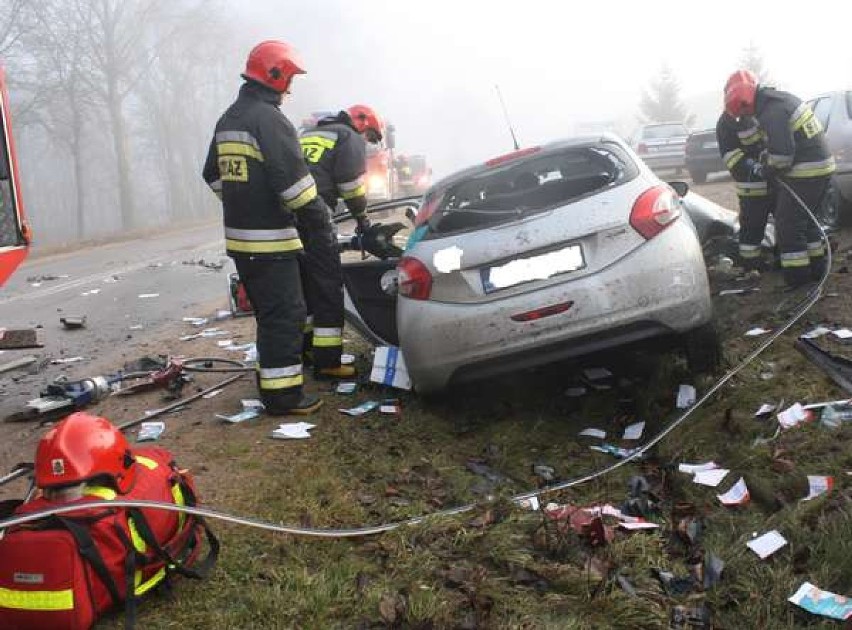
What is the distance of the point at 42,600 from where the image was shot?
2.18 m

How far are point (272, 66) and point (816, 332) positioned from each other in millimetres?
3596

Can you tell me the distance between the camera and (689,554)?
2.73m

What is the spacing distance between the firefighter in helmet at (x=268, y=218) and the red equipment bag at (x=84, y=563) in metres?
1.92

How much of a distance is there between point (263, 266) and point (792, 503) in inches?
115

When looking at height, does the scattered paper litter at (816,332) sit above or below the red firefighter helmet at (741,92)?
below

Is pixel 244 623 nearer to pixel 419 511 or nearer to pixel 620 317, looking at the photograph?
pixel 419 511

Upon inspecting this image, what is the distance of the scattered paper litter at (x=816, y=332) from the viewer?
460cm

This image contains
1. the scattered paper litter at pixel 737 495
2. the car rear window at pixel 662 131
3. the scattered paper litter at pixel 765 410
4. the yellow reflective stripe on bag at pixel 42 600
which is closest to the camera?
the yellow reflective stripe on bag at pixel 42 600

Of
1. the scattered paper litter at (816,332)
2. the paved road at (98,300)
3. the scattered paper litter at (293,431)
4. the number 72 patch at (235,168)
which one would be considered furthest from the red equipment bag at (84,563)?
the scattered paper litter at (816,332)

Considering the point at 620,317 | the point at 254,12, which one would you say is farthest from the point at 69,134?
the point at 620,317

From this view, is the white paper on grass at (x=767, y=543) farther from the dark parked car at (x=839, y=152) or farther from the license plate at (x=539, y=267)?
the dark parked car at (x=839, y=152)

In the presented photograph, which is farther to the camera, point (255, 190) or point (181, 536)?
point (255, 190)

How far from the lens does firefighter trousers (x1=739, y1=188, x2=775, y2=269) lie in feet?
22.0

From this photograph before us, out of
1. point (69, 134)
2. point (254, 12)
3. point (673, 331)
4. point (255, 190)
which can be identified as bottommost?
point (673, 331)
